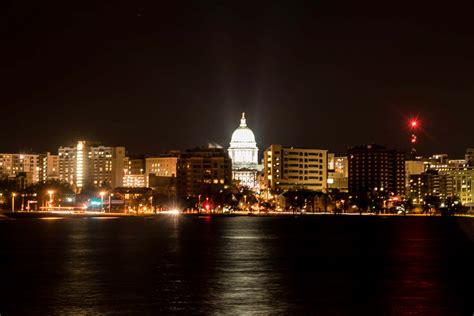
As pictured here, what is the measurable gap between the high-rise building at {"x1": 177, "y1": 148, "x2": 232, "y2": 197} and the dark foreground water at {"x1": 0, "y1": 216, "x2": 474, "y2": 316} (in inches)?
4670

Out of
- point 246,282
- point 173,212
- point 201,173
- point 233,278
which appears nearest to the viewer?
point 246,282

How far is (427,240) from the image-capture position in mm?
65250

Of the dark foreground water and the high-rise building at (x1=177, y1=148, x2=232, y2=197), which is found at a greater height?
the high-rise building at (x1=177, y1=148, x2=232, y2=197)

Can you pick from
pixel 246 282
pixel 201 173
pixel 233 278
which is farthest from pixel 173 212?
pixel 246 282

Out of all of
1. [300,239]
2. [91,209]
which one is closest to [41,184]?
[91,209]

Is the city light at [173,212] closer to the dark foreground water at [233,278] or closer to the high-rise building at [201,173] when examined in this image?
the high-rise building at [201,173]

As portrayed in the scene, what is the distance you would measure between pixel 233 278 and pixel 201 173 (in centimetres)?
14289

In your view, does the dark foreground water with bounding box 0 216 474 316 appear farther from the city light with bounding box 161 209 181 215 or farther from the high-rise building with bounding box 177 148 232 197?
the high-rise building with bounding box 177 148 232 197

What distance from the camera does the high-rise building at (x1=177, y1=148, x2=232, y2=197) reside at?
176 meters

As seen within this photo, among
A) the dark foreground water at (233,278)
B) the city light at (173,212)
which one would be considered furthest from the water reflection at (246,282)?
the city light at (173,212)

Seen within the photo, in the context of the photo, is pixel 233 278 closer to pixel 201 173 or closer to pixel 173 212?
pixel 173 212

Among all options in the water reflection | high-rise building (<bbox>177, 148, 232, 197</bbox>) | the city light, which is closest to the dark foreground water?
the water reflection

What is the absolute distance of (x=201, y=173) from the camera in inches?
6964

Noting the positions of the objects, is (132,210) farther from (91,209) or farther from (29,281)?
(29,281)
